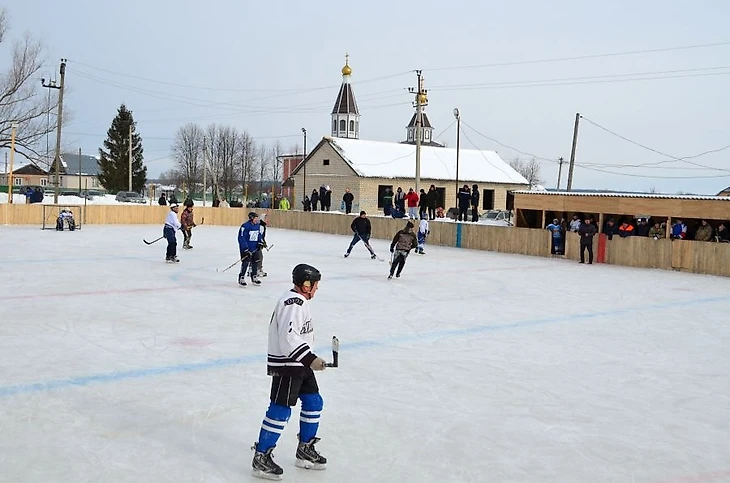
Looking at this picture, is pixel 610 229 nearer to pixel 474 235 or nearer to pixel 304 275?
pixel 474 235

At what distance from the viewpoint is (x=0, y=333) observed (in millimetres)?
9977

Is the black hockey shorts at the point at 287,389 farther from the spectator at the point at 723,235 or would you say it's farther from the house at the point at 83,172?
the house at the point at 83,172

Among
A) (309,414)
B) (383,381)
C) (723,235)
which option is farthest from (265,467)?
(723,235)

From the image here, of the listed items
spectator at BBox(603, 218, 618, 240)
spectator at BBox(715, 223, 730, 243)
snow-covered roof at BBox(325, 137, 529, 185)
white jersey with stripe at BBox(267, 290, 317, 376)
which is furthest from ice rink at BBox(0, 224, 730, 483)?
snow-covered roof at BBox(325, 137, 529, 185)

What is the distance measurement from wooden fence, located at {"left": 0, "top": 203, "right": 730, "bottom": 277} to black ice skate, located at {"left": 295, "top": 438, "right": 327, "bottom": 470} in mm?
17871

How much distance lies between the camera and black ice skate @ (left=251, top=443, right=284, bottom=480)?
508 cm

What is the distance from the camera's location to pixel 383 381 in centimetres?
792

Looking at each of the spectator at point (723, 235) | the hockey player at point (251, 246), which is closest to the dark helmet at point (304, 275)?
the hockey player at point (251, 246)

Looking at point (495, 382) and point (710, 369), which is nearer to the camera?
point (495, 382)

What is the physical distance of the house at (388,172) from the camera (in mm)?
50188

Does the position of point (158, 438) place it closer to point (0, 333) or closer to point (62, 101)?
point (0, 333)

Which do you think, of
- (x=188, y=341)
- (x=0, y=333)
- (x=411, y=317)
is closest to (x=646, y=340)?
(x=411, y=317)

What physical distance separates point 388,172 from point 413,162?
3056 millimetres

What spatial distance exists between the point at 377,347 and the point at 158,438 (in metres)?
4.22
